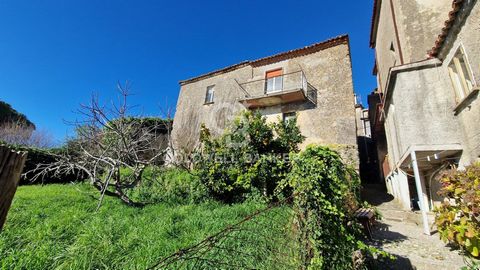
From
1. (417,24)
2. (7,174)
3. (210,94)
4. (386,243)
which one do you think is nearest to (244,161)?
(386,243)

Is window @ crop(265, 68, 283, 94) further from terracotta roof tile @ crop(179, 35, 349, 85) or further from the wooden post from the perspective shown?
the wooden post

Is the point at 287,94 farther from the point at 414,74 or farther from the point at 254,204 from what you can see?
the point at 254,204

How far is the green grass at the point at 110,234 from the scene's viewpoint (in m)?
3.19

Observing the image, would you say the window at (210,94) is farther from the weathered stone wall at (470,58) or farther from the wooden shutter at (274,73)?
the weathered stone wall at (470,58)

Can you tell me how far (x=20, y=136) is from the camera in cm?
2131

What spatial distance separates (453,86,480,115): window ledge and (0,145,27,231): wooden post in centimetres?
704

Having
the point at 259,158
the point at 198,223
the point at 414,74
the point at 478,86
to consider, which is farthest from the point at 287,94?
the point at 198,223

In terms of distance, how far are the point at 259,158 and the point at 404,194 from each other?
5453 mm

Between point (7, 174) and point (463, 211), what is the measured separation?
5.80m

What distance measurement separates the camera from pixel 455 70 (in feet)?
19.4

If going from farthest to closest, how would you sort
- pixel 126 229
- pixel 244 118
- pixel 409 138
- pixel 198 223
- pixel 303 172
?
pixel 244 118
pixel 409 138
pixel 198 223
pixel 126 229
pixel 303 172

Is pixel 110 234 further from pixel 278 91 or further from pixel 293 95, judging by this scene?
pixel 278 91

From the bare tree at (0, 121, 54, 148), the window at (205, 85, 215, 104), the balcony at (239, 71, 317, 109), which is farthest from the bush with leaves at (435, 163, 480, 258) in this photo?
the bare tree at (0, 121, 54, 148)

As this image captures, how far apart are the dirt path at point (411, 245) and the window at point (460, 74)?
139 inches
